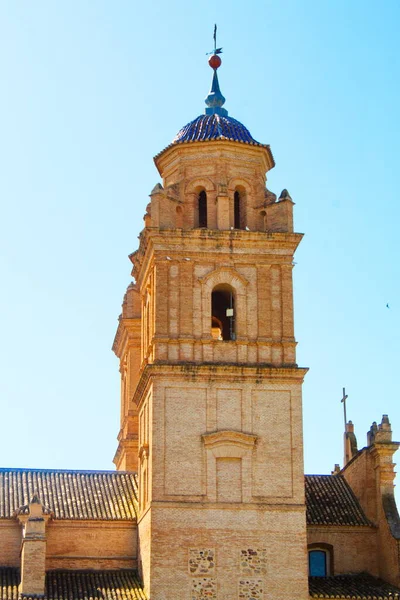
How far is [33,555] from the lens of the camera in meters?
33.8

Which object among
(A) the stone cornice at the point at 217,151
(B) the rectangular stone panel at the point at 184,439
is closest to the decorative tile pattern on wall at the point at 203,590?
(B) the rectangular stone panel at the point at 184,439

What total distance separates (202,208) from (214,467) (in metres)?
8.65

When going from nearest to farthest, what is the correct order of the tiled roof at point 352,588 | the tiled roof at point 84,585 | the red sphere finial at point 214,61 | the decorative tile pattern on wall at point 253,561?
the decorative tile pattern on wall at point 253,561, the tiled roof at point 84,585, the tiled roof at point 352,588, the red sphere finial at point 214,61

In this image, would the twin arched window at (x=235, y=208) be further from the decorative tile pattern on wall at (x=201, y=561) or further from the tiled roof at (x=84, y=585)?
the tiled roof at (x=84, y=585)

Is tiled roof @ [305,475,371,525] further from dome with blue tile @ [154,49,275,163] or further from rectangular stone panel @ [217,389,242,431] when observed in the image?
dome with blue tile @ [154,49,275,163]

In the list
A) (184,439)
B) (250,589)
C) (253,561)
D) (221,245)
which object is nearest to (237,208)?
(221,245)

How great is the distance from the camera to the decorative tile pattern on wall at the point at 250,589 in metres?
33.2

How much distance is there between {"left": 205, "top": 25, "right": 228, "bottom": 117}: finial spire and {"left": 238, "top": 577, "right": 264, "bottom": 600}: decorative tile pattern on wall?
52.4ft

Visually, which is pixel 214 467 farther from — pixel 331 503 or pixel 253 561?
pixel 331 503

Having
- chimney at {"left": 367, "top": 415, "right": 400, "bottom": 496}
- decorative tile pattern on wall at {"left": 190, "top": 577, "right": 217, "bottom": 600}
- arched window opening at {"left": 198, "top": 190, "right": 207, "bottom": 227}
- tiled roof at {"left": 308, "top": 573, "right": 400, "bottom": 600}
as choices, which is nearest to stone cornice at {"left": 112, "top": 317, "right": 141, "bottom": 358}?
arched window opening at {"left": 198, "top": 190, "right": 207, "bottom": 227}

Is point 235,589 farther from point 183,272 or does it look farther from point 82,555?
point 183,272

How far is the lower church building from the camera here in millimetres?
33594

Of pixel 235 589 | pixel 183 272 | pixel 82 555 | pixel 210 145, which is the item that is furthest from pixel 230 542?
pixel 210 145

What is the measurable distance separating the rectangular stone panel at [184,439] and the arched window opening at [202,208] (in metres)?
5.88
